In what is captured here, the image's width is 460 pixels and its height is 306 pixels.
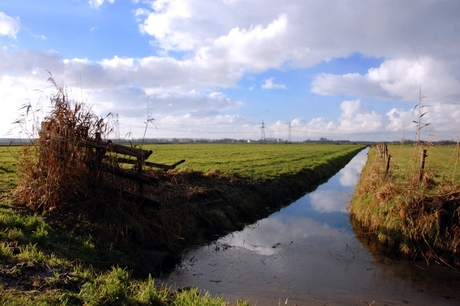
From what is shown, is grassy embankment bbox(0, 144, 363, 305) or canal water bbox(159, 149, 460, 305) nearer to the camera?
grassy embankment bbox(0, 144, 363, 305)

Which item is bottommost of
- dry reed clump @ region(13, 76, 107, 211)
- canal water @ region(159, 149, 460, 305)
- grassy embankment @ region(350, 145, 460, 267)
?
canal water @ region(159, 149, 460, 305)

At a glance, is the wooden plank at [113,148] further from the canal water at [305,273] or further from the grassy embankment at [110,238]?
the canal water at [305,273]

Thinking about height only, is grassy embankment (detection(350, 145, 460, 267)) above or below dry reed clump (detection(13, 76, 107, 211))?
below

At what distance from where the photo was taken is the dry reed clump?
9594 millimetres

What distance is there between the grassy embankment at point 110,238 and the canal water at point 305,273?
1.10 metres

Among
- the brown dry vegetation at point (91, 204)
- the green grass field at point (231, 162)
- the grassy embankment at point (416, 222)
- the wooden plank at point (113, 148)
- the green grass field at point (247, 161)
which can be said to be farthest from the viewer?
the green grass field at point (247, 161)

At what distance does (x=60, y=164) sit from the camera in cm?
982

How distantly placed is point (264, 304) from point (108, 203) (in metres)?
5.43

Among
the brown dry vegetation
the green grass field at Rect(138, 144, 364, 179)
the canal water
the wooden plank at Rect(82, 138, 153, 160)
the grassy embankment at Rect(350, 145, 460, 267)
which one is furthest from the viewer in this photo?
the green grass field at Rect(138, 144, 364, 179)

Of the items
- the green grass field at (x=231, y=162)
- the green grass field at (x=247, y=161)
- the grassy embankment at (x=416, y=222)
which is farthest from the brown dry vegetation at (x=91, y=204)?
the green grass field at (x=247, y=161)

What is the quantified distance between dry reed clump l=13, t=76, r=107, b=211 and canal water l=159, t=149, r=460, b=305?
371cm

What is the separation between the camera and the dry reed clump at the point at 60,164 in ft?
31.5

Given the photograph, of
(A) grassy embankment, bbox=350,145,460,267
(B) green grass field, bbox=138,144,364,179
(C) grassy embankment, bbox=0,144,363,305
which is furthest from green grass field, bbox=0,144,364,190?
(A) grassy embankment, bbox=350,145,460,267

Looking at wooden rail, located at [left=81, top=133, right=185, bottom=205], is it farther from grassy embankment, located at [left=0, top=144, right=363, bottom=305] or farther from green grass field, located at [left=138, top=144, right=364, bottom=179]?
green grass field, located at [left=138, top=144, right=364, bottom=179]
